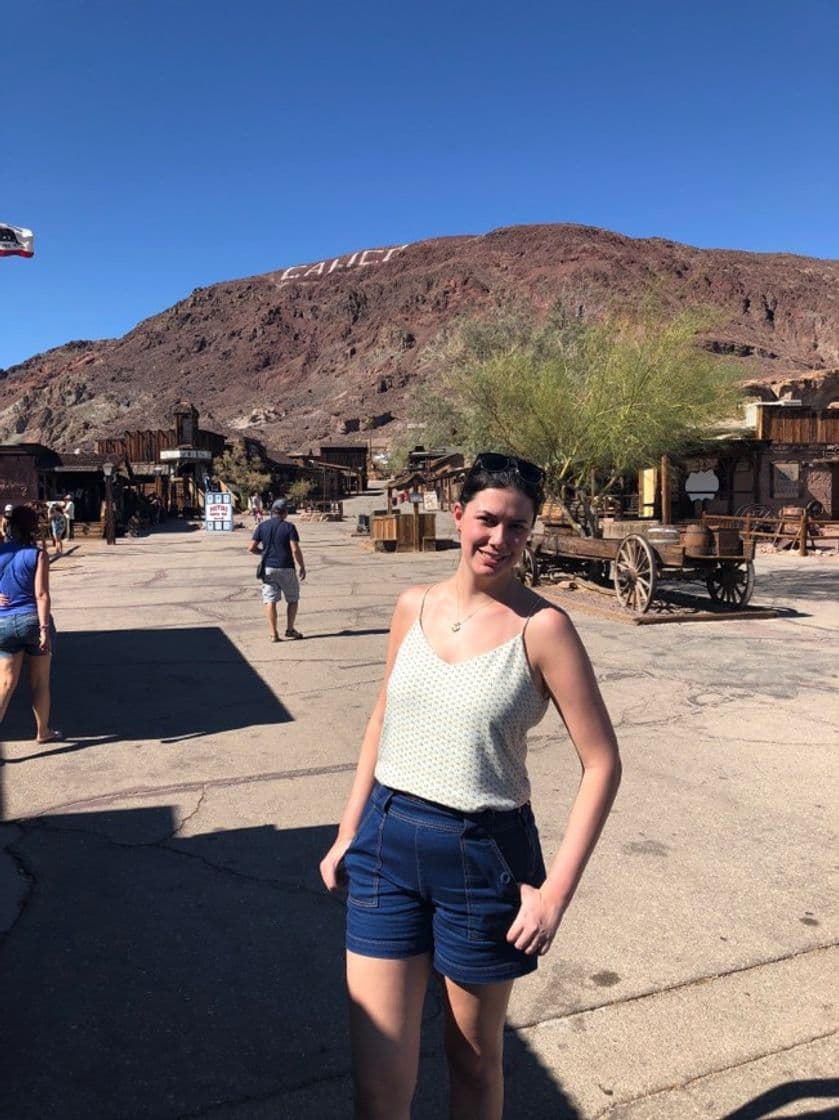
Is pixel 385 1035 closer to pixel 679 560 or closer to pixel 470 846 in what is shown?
pixel 470 846

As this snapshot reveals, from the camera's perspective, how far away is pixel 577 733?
195 cm

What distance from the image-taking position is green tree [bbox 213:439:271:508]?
171ft

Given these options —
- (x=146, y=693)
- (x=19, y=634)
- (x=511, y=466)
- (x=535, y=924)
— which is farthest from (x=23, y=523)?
(x=535, y=924)

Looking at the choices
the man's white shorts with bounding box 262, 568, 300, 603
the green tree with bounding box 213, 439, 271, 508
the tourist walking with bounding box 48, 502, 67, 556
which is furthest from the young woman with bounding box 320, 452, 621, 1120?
the green tree with bounding box 213, 439, 271, 508

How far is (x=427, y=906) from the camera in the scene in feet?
6.36

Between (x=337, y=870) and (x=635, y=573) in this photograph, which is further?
(x=635, y=573)

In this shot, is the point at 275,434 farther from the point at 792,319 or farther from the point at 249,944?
the point at 249,944

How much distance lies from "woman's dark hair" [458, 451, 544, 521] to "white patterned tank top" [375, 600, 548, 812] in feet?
1.22

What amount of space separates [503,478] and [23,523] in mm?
4707

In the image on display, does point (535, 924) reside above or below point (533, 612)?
below

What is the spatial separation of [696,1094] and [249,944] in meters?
1.69

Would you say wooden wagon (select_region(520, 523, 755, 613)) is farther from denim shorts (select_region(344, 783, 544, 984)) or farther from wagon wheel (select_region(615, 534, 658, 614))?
denim shorts (select_region(344, 783, 544, 984))

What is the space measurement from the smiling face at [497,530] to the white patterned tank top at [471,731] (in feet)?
0.63

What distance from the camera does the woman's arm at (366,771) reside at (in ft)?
7.10
